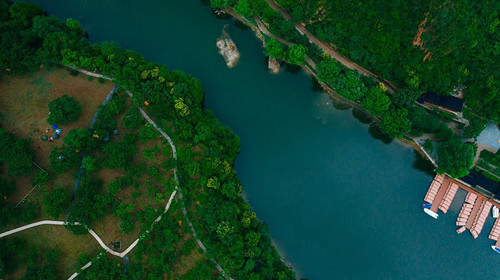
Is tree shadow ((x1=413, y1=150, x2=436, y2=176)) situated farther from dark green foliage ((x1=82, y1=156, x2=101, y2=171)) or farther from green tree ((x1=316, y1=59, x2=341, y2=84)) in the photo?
dark green foliage ((x1=82, y1=156, x2=101, y2=171))

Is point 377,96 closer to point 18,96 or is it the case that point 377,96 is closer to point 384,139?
point 384,139

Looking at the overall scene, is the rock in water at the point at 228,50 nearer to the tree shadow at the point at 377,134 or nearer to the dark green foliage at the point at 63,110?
the dark green foliage at the point at 63,110

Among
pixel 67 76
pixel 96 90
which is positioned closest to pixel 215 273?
pixel 96 90

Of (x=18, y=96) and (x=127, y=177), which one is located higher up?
(x=18, y=96)

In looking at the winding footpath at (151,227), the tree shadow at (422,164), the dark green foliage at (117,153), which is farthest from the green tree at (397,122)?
the dark green foliage at (117,153)

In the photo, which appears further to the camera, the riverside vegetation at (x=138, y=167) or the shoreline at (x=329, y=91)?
the shoreline at (x=329, y=91)

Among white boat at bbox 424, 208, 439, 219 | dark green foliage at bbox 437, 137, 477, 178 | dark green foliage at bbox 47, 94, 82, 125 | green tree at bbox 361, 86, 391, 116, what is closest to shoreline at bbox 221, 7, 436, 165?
dark green foliage at bbox 437, 137, 477, 178
